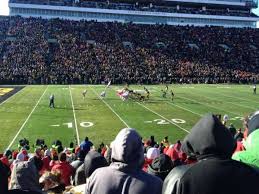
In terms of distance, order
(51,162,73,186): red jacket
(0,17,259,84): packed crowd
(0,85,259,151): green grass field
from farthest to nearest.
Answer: (0,17,259,84): packed crowd, (0,85,259,151): green grass field, (51,162,73,186): red jacket

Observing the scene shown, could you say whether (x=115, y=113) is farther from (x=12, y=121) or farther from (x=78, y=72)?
(x=78, y=72)

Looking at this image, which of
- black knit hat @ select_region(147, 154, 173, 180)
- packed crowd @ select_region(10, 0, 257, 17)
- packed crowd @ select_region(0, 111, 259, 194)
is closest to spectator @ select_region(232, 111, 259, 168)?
packed crowd @ select_region(0, 111, 259, 194)

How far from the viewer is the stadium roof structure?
8175 centimetres

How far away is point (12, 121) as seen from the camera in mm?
25219

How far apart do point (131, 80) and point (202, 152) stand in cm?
5375

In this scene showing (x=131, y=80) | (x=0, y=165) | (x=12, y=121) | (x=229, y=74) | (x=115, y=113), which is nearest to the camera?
(x=0, y=165)

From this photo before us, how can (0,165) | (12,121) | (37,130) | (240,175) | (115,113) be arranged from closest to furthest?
(240,175) < (0,165) < (37,130) < (12,121) < (115,113)

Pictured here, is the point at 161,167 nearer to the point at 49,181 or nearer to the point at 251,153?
the point at 49,181

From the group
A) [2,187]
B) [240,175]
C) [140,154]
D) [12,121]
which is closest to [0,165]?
[2,187]

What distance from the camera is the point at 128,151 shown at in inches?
142

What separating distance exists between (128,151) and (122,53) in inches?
2463

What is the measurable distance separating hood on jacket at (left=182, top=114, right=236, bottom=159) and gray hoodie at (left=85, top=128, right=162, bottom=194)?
53 cm

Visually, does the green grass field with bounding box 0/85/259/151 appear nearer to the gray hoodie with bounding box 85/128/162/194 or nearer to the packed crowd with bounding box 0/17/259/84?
the gray hoodie with bounding box 85/128/162/194

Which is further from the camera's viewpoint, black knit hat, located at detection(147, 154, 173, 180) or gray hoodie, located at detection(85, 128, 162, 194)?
black knit hat, located at detection(147, 154, 173, 180)
